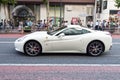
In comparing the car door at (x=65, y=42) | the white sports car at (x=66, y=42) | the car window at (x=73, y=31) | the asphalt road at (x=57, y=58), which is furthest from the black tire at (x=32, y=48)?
the car window at (x=73, y=31)

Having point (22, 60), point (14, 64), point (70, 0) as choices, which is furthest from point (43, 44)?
point (70, 0)

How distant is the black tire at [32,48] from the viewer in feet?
29.3

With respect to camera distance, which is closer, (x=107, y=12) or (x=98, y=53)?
(x=98, y=53)

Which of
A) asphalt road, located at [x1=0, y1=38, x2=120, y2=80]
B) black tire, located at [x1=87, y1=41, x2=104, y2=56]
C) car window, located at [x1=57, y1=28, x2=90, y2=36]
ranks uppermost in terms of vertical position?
car window, located at [x1=57, y1=28, x2=90, y2=36]

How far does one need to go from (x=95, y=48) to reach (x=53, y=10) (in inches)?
1053

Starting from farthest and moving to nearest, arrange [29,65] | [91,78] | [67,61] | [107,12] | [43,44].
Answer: [107,12], [43,44], [67,61], [29,65], [91,78]

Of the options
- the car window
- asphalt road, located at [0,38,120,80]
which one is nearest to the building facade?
the car window

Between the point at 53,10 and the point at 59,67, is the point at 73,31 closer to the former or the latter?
the point at 59,67

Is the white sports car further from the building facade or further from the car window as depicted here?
the building facade

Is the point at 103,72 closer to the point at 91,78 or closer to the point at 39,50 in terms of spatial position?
the point at 91,78

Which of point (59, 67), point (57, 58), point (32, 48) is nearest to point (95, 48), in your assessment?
point (57, 58)

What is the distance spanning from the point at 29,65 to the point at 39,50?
163 cm

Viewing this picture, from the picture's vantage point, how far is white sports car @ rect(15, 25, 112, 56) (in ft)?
29.3

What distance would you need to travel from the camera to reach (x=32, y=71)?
6.64m
